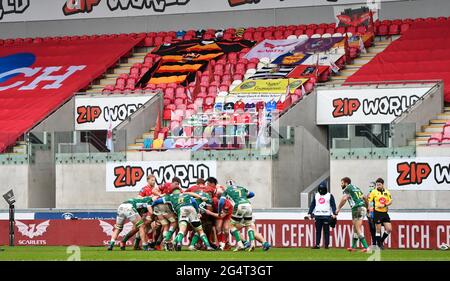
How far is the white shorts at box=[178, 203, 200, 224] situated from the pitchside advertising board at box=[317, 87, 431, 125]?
11328 millimetres

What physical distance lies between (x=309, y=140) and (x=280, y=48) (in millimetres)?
7881

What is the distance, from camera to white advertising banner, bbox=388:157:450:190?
113ft

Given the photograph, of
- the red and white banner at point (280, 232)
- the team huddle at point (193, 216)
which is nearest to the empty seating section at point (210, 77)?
the red and white banner at point (280, 232)

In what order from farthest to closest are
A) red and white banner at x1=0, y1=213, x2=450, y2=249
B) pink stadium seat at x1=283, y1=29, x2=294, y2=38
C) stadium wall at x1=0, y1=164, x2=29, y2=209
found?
pink stadium seat at x1=283, y1=29, x2=294, y2=38, stadium wall at x1=0, y1=164, x2=29, y2=209, red and white banner at x1=0, y1=213, x2=450, y2=249

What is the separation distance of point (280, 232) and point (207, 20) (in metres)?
17.1

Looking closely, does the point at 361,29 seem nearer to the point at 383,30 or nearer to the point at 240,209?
the point at 383,30

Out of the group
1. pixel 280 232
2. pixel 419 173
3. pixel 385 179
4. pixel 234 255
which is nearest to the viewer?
pixel 234 255

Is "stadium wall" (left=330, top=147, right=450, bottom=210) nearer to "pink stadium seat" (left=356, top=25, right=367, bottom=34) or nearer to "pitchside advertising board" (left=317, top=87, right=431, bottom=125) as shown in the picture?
"pitchside advertising board" (left=317, top=87, right=431, bottom=125)

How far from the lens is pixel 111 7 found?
5003 cm

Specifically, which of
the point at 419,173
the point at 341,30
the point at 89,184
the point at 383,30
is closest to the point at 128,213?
the point at 89,184

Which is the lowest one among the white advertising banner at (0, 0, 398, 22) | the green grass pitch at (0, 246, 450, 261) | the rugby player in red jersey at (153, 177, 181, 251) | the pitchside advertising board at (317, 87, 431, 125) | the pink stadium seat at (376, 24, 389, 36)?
the green grass pitch at (0, 246, 450, 261)

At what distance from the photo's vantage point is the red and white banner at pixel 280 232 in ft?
102

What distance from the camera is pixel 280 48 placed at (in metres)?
45.2

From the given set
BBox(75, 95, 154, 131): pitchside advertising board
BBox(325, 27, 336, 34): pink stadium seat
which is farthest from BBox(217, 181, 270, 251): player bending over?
BBox(325, 27, 336, 34): pink stadium seat
